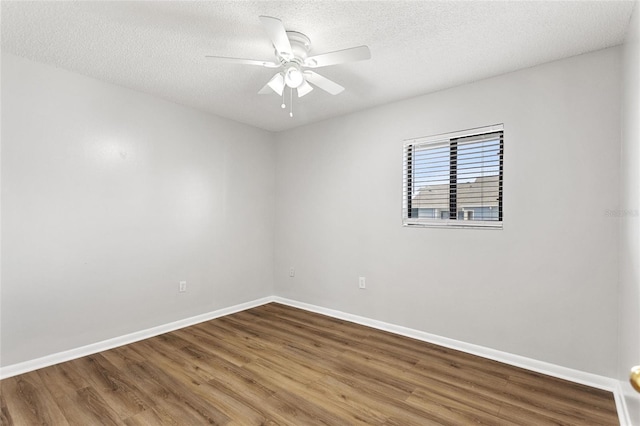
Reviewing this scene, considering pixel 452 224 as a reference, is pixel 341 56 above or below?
above

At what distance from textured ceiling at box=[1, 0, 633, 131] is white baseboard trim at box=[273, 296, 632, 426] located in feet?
8.01

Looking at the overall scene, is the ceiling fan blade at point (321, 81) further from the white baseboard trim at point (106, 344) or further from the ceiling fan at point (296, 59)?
the white baseboard trim at point (106, 344)

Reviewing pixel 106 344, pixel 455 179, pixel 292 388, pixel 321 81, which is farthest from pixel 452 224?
pixel 106 344

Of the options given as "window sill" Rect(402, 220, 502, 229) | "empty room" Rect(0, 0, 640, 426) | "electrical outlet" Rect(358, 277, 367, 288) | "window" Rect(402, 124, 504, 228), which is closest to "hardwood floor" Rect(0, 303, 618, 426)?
"empty room" Rect(0, 0, 640, 426)

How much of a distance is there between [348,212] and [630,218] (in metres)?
2.45

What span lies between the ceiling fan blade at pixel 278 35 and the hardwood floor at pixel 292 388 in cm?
234

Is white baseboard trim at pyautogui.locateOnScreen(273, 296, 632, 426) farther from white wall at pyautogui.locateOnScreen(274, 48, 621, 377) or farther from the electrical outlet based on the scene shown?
the electrical outlet

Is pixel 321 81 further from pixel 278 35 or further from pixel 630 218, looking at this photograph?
pixel 630 218

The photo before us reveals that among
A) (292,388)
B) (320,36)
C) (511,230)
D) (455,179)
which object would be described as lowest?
(292,388)

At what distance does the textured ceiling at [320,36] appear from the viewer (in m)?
1.90

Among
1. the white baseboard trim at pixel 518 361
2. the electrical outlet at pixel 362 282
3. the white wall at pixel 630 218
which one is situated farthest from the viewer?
the electrical outlet at pixel 362 282

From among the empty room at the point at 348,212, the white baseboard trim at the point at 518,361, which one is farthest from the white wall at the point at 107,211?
the white baseboard trim at the point at 518,361

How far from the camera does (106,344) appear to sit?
9.57 feet

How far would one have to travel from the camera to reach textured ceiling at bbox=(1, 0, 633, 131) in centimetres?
190
